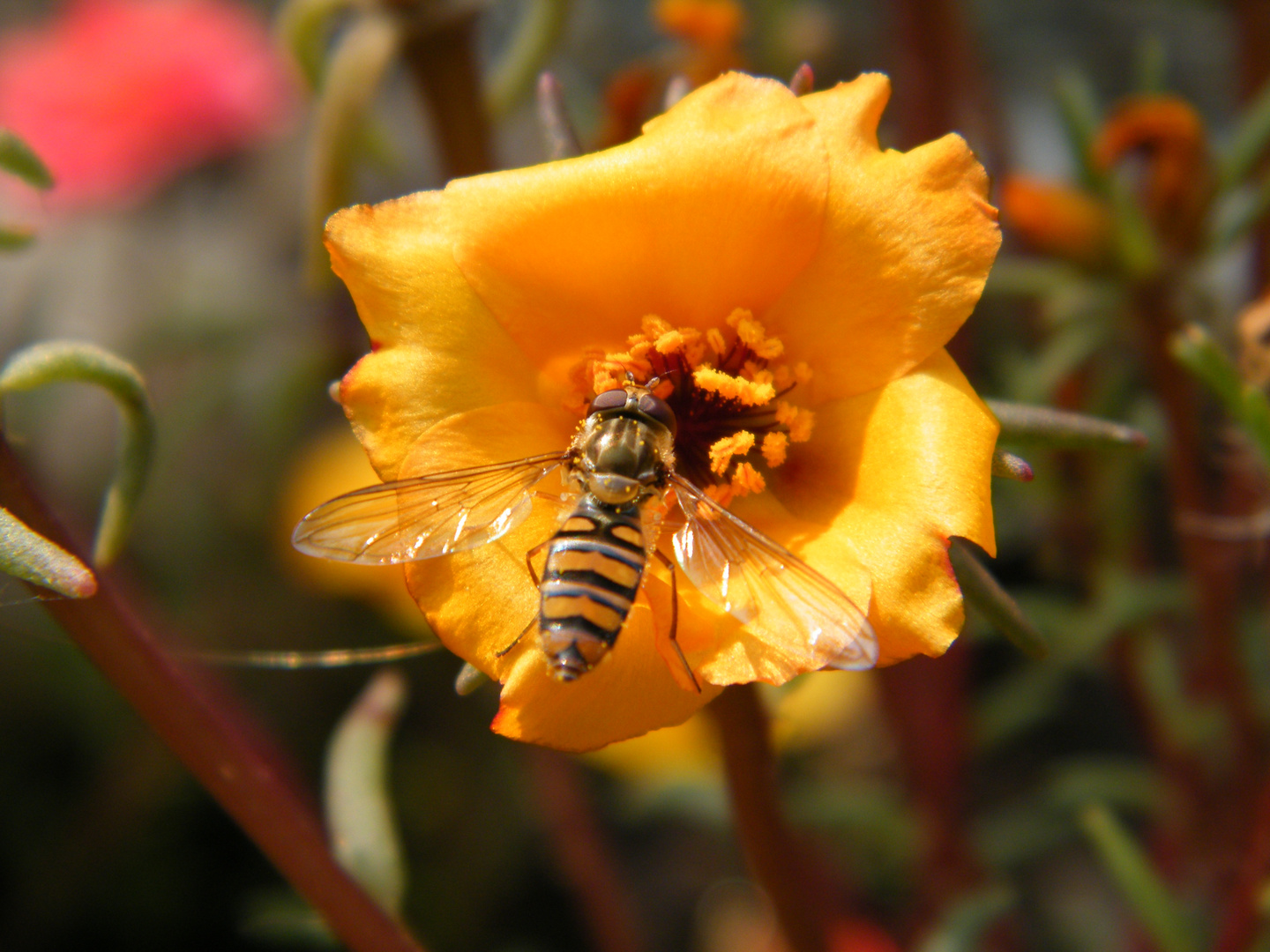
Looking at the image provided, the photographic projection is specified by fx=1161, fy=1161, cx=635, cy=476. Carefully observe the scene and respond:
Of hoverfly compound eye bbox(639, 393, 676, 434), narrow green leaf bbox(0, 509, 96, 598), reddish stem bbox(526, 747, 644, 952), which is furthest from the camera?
reddish stem bbox(526, 747, 644, 952)

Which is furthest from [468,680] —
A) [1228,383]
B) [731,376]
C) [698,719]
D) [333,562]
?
[333,562]

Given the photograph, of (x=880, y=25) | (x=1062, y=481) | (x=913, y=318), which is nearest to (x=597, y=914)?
(x=1062, y=481)

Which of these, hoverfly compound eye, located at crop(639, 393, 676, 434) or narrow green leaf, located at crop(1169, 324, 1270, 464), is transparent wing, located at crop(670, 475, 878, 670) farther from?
narrow green leaf, located at crop(1169, 324, 1270, 464)

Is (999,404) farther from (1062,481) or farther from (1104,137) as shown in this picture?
(1062,481)

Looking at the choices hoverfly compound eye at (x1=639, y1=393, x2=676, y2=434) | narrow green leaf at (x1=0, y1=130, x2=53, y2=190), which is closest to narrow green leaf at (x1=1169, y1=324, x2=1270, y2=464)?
hoverfly compound eye at (x1=639, y1=393, x2=676, y2=434)

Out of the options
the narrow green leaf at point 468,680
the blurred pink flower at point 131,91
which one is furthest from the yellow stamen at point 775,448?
the blurred pink flower at point 131,91

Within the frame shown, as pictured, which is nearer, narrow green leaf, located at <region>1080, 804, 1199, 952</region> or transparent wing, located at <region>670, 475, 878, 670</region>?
transparent wing, located at <region>670, 475, 878, 670</region>
